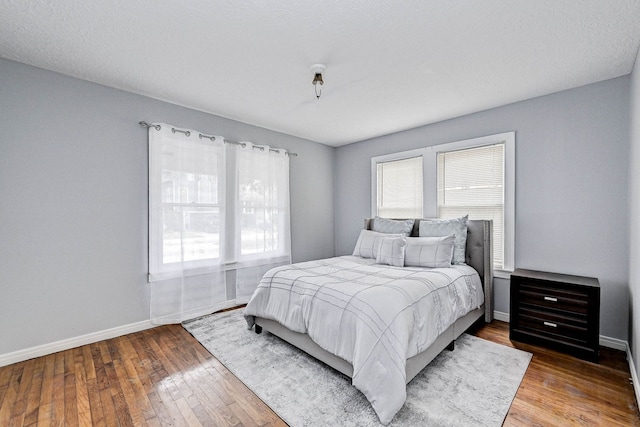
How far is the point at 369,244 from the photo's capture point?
368cm

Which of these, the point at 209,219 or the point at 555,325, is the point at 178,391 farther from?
the point at 555,325

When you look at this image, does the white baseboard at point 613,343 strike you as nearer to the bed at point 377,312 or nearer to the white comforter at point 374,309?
the bed at point 377,312

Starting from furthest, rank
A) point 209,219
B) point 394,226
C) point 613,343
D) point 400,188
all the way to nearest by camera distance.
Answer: point 400,188 < point 394,226 < point 209,219 < point 613,343

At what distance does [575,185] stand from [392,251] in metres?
1.92

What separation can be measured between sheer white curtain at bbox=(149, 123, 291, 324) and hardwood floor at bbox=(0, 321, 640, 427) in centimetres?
83

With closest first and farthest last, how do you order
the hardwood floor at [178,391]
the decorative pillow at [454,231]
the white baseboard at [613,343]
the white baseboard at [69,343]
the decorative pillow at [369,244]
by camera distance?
the hardwood floor at [178,391] < the white baseboard at [69,343] < the white baseboard at [613,343] < the decorative pillow at [454,231] < the decorative pillow at [369,244]

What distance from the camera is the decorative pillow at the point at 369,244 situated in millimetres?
3592

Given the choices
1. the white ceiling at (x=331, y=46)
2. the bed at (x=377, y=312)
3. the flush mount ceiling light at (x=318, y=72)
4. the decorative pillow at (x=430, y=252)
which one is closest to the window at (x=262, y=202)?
the white ceiling at (x=331, y=46)

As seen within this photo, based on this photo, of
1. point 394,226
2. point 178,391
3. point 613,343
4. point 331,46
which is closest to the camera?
point 178,391

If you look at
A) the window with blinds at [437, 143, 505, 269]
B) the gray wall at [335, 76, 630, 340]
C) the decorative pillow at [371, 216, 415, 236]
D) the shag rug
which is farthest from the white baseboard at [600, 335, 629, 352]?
the decorative pillow at [371, 216, 415, 236]

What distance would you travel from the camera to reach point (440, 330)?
223cm

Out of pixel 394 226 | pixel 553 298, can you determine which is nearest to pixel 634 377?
pixel 553 298

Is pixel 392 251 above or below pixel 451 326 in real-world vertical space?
above

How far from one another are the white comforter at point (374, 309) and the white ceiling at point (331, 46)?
185 centimetres
